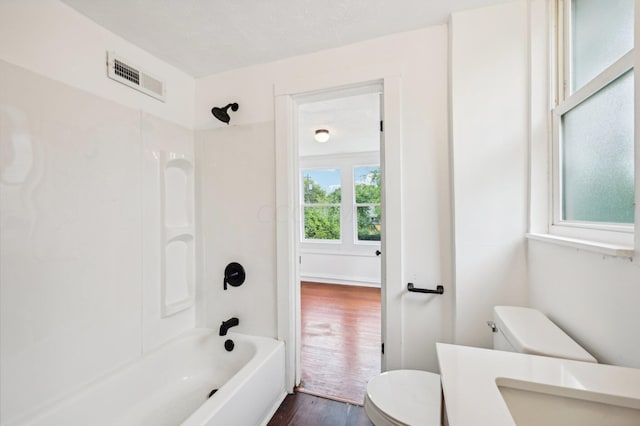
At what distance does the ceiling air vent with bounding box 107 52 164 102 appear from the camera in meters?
1.46

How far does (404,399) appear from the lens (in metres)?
1.12

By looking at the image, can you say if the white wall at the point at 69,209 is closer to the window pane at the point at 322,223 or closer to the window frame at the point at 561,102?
the window frame at the point at 561,102

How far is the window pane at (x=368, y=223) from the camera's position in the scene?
173 inches

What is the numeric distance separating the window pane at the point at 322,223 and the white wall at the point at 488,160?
326cm

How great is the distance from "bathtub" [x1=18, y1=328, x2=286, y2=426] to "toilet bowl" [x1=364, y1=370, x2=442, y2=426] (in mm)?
656

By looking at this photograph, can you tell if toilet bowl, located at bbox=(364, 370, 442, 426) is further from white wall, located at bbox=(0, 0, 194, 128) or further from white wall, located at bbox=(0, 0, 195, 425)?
white wall, located at bbox=(0, 0, 194, 128)

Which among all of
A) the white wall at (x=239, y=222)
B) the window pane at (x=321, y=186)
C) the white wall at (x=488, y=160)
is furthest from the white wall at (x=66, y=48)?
the window pane at (x=321, y=186)

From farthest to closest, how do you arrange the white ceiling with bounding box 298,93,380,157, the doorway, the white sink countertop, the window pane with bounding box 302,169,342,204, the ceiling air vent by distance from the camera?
the window pane with bounding box 302,169,342,204 < the white ceiling with bounding box 298,93,380,157 < the doorway < the ceiling air vent < the white sink countertop

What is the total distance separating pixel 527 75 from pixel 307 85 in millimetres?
1226

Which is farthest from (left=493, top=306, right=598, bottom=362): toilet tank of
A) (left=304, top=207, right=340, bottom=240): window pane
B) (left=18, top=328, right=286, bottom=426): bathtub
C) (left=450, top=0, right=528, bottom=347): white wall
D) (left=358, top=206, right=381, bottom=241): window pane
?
(left=304, top=207, right=340, bottom=240): window pane

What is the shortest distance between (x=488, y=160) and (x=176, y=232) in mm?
2030

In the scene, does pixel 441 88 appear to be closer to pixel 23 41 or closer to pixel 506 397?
pixel 506 397

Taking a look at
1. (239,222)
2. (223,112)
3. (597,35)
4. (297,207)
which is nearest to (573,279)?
(597,35)

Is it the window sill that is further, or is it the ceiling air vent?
the ceiling air vent
